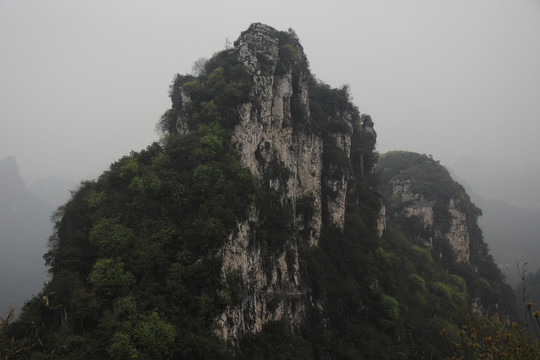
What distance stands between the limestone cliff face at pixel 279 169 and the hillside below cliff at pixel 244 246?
0.54 feet

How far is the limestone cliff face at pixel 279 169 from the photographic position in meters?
23.0

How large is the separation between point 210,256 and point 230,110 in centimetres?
1487

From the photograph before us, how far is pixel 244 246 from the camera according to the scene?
2303 cm

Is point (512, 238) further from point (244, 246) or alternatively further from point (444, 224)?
point (244, 246)

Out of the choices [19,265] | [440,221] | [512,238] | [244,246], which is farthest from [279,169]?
[512,238]

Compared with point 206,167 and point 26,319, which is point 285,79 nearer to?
point 206,167

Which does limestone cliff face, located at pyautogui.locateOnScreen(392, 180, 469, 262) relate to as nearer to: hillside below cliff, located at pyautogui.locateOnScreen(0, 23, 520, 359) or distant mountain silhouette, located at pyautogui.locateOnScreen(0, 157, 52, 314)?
hillside below cliff, located at pyautogui.locateOnScreen(0, 23, 520, 359)

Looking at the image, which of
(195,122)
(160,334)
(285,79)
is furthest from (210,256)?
(285,79)

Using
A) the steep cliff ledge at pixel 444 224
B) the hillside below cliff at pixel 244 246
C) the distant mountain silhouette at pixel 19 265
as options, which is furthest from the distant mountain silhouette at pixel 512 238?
the distant mountain silhouette at pixel 19 265

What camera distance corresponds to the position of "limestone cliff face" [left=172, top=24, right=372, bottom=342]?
23.0 m

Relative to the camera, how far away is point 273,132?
3278 centimetres

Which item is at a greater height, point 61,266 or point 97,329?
point 61,266

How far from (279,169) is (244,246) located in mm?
11046

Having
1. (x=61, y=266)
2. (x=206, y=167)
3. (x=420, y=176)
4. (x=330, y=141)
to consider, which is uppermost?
(x=420, y=176)
